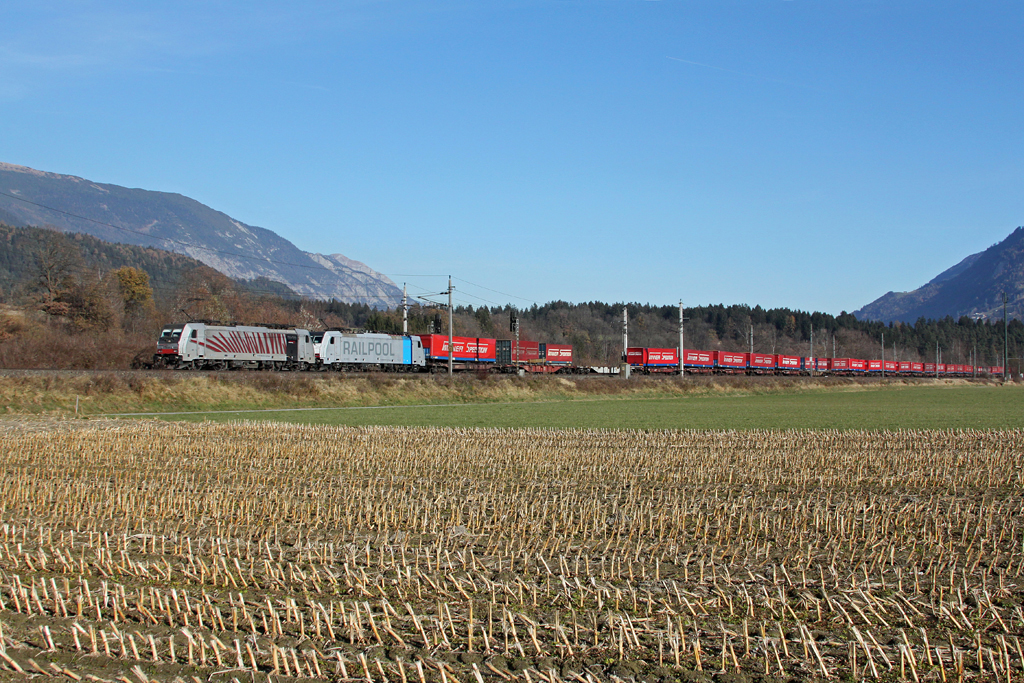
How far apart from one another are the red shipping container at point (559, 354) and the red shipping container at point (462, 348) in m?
7.76

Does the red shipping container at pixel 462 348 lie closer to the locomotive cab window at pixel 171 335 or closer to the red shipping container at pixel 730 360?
the locomotive cab window at pixel 171 335

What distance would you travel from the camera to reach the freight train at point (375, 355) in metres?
53.7

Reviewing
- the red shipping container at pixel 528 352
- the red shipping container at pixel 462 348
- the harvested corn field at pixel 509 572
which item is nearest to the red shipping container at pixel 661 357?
Answer: the red shipping container at pixel 528 352

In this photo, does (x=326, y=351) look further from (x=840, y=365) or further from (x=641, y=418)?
(x=840, y=365)

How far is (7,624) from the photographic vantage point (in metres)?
7.57

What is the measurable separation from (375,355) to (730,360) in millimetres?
54412

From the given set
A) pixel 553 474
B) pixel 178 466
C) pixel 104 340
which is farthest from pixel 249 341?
pixel 553 474

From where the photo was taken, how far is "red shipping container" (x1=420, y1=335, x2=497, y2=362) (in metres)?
73.3

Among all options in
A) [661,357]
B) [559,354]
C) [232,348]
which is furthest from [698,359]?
[232,348]

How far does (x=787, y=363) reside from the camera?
11219cm

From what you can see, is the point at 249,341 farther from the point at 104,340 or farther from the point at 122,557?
the point at 122,557

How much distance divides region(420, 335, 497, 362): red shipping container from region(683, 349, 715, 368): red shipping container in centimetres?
2700

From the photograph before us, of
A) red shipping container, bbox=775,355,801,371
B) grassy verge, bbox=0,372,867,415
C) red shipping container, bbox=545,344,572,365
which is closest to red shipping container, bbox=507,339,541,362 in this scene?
red shipping container, bbox=545,344,572,365

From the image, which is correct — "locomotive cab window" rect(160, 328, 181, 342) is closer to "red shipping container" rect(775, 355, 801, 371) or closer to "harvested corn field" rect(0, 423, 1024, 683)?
"harvested corn field" rect(0, 423, 1024, 683)
